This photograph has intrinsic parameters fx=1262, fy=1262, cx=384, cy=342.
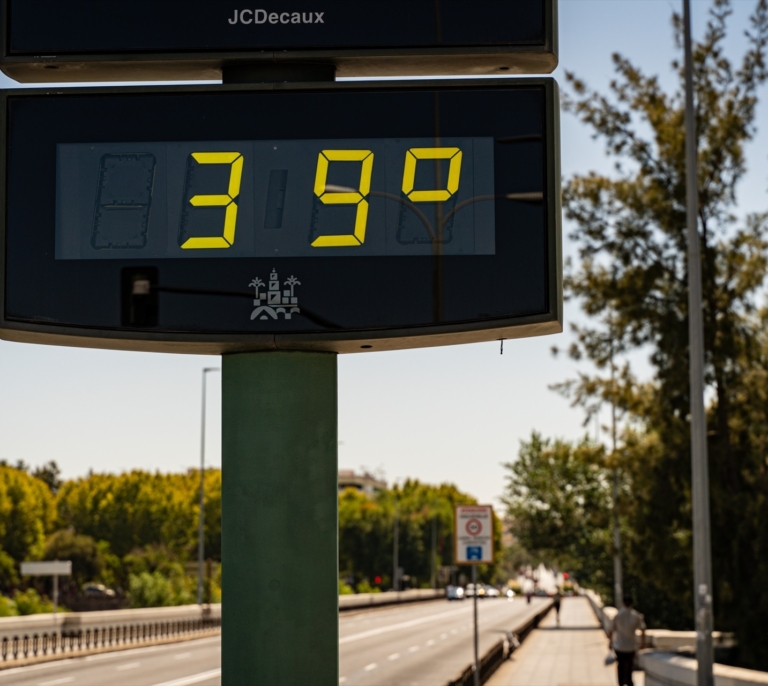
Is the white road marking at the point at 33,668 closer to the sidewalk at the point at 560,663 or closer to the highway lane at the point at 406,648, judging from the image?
the highway lane at the point at 406,648

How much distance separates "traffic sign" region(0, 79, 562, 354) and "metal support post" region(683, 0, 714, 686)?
11.7 metres

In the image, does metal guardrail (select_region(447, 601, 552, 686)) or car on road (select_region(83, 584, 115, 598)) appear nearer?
metal guardrail (select_region(447, 601, 552, 686))

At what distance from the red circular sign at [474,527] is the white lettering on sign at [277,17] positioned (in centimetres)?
1290

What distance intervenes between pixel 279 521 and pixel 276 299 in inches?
39.1

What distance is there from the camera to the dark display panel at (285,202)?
5496mm

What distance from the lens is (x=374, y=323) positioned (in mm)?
5520

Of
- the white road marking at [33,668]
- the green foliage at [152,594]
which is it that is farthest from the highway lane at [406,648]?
the green foliage at [152,594]

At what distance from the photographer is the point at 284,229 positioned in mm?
5512

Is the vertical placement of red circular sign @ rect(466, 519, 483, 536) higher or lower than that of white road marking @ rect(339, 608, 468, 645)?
higher

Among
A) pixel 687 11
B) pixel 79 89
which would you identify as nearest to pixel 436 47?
pixel 79 89

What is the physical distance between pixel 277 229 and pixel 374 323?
0.59 m

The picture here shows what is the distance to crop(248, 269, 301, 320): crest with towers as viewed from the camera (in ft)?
18.2

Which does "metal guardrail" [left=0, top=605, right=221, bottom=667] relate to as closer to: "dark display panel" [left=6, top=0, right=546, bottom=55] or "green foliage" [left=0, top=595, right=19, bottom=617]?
"green foliage" [left=0, top=595, right=19, bottom=617]

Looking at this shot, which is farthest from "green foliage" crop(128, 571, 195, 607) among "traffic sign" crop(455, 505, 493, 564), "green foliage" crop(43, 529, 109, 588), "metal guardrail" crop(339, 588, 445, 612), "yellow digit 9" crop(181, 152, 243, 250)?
"yellow digit 9" crop(181, 152, 243, 250)
